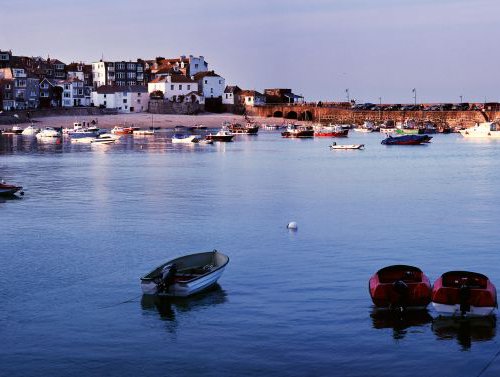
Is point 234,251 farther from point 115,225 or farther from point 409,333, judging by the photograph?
point 409,333

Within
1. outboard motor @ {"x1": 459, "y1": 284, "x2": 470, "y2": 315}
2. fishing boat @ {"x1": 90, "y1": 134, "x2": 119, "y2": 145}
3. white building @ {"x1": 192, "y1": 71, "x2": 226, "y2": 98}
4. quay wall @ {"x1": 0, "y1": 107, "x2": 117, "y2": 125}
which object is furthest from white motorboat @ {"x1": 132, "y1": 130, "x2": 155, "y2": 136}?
outboard motor @ {"x1": 459, "y1": 284, "x2": 470, "y2": 315}

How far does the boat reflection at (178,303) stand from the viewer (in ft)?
82.6

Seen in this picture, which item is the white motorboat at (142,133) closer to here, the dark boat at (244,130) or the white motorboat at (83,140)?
the dark boat at (244,130)

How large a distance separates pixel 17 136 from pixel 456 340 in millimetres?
129629

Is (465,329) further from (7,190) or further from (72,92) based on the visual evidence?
(72,92)

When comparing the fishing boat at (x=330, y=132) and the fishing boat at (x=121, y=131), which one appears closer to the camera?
the fishing boat at (x=121, y=131)

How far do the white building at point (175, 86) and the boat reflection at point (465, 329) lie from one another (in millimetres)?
160581

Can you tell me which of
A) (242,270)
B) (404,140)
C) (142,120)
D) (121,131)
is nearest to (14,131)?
(121,131)

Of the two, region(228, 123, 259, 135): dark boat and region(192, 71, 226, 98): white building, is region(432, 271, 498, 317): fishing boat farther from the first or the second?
region(192, 71, 226, 98): white building

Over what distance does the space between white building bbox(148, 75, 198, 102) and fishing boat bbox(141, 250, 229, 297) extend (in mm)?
155183

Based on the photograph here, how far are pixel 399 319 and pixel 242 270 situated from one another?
25.1 ft

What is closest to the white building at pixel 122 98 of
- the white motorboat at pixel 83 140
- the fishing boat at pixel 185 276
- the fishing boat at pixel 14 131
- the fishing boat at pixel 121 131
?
the fishing boat at pixel 121 131

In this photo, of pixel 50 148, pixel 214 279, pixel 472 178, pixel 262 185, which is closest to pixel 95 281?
pixel 214 279

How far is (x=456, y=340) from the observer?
22.4 m
